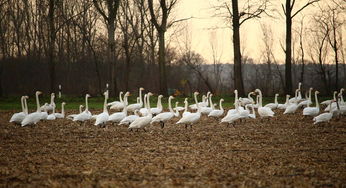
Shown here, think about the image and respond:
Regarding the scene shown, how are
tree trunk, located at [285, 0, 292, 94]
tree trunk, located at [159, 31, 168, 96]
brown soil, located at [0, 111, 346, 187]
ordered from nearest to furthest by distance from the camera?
brown soil, located at [0, 111, 346, 187] → tree trunk, located at [285, 0, 292, 94] → tree trunk, located at [159, 31, 168, 96]

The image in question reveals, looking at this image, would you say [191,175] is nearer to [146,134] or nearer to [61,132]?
[146,134]

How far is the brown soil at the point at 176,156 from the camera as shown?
898cm

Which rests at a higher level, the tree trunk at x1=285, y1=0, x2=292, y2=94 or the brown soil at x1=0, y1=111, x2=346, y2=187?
the tree trunk at x1=285, y1=0, x2=292, y2=94

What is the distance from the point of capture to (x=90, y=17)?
46.9m

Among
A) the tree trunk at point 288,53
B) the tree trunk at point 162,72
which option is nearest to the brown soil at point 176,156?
the tree trunk at point 288,53

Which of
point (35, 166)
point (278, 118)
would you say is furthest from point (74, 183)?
point (278, 118)

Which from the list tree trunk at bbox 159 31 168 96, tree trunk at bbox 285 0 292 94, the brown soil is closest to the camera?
the brown soil

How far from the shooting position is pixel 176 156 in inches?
456

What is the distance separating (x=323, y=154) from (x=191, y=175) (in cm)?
381

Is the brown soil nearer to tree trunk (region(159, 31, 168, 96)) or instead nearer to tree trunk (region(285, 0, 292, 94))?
tree trunk (region(285, 0, 292, 94))

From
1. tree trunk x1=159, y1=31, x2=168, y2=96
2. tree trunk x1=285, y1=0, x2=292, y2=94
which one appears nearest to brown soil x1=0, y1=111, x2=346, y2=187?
tree trunk x1=285, y1=0, x2=292, y2=94

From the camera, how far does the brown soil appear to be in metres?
8.98

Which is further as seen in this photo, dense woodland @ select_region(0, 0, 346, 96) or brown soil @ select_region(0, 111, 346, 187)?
dense woodland @ select_region(0, 0, 346, 96)

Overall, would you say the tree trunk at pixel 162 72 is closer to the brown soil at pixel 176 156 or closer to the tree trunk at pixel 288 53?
the tree trunk at pixel 288 53
